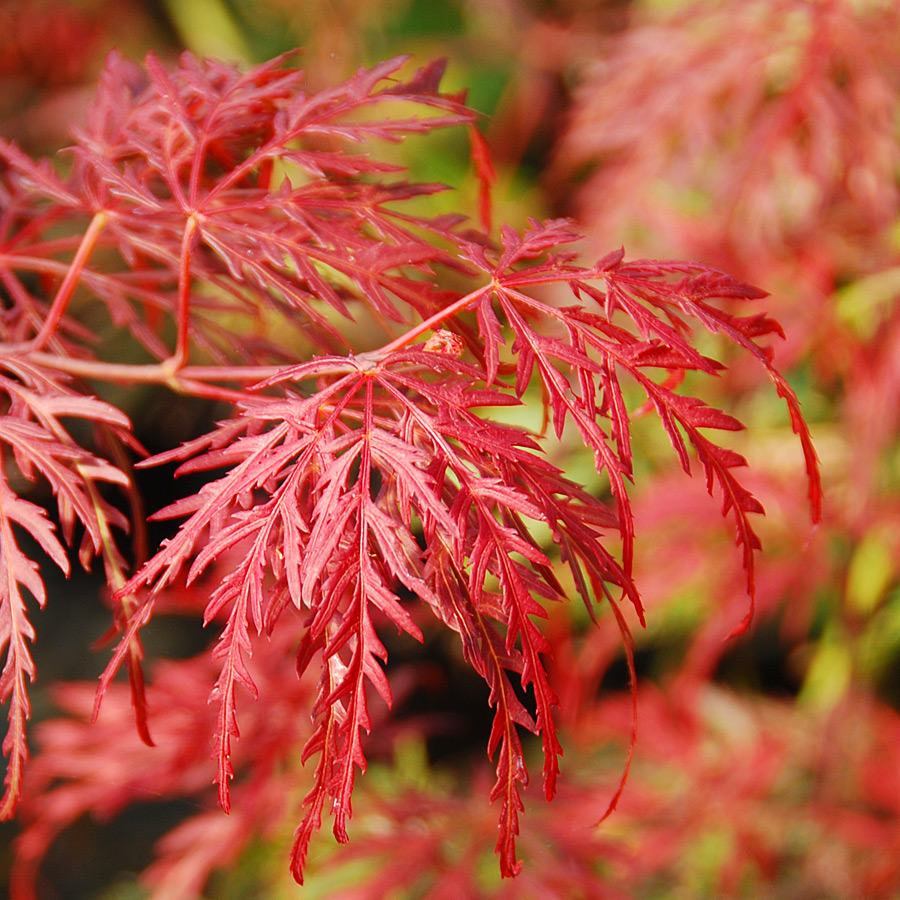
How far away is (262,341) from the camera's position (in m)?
0.68

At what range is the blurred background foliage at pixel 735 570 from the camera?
111 cm

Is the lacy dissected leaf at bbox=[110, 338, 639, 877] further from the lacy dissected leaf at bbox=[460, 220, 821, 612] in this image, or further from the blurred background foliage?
the blurred background foliage

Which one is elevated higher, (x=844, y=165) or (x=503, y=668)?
(x=503, y=668)

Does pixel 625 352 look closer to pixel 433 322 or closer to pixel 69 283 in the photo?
pixel 433 322

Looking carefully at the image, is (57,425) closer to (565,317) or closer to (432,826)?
(565,317)

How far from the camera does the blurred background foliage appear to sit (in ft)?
3.63

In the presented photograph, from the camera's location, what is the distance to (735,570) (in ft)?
4.38

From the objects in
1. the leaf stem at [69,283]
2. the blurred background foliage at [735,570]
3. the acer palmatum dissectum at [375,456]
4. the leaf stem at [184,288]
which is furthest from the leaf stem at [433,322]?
the blurred background foliage at [735,570]

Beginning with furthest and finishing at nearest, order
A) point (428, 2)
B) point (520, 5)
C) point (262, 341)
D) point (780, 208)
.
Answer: point (428, 2)
point (520, 5)
point (780, 208)
point (262, 341)

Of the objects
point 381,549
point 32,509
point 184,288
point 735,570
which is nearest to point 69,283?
point 184,288

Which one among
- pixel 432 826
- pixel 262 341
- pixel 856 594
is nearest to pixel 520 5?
pixel 856 594

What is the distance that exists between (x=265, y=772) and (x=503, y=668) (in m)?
0.60

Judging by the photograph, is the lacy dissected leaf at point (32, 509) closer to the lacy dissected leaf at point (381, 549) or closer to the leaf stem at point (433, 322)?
the lacy dissected leaf at point (381, 549)

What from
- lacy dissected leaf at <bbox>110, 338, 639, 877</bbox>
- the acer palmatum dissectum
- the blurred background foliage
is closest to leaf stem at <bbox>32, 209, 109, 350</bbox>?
the acer palmatum dissectum
